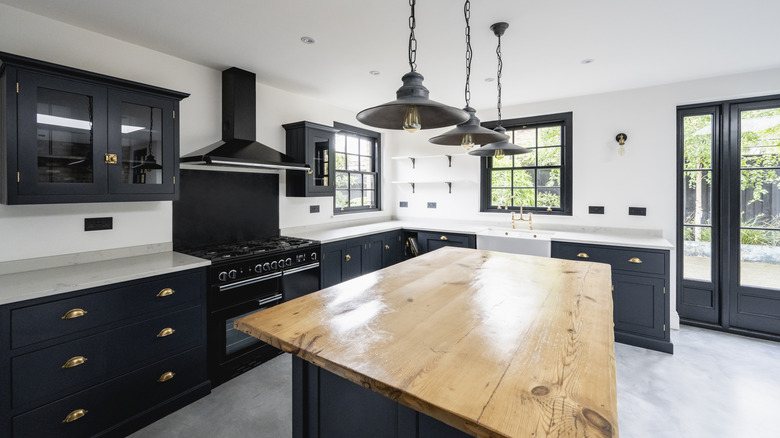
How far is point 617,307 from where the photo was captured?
3275 mm

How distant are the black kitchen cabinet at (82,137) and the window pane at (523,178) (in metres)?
3.83

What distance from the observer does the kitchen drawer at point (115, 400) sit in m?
1.76

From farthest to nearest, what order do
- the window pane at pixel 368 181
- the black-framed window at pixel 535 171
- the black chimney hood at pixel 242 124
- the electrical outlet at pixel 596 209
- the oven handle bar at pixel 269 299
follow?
the window pane at pixel 368 181 → the black-framed window at pixel 535 171 → the electrical outlet at pixel 596 209 → the black chimney hood at pixel 242 124 → the oven handle bar at pixel 269 299

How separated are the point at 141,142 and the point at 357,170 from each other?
111 inches

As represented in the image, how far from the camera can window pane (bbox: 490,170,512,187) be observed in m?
4.59

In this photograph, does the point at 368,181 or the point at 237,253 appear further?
the point at 368,181

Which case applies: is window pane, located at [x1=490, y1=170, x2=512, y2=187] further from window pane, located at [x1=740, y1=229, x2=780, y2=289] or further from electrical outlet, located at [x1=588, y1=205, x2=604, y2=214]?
window pane, located at [x1=740, y1=229, x2=780, y2=289]

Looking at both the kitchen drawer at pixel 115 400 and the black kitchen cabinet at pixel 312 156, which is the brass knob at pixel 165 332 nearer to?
the kitchen drawer at pixel 115 400

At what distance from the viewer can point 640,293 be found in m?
3.16

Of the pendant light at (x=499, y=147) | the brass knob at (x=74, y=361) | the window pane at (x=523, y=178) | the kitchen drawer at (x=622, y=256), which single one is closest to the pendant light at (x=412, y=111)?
the pendant light at (x=499, y=147)

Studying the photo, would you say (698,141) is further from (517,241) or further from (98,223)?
(98,223)

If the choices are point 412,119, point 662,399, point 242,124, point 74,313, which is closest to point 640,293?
point 662,399

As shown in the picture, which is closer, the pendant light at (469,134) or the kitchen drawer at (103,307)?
the kitchen drawer at (103,307)

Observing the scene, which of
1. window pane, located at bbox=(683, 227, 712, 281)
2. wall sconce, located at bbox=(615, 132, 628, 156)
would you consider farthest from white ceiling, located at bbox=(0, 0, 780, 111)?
window pane, located at bbox=(683, 227, 712, 281)
